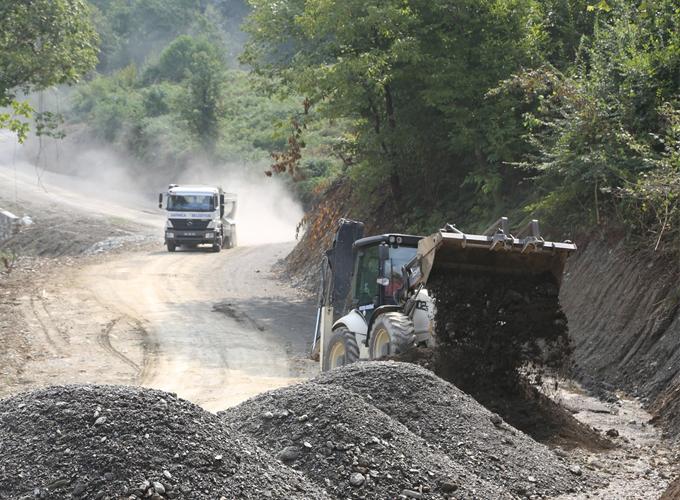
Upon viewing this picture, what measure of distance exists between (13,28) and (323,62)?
34.2ft

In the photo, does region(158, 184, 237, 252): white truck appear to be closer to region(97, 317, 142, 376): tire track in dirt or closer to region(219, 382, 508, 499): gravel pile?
region(97, 317, 142, 376): tire track in dirt

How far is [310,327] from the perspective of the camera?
985 inches

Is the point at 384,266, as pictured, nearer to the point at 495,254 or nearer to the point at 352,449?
the point at 495,254

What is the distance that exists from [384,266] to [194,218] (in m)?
26.8

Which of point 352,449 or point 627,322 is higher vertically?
point 627,322

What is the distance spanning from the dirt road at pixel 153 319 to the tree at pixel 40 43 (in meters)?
6.12

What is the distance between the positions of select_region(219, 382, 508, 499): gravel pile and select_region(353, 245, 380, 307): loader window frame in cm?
530

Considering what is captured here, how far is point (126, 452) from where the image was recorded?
8117 mm

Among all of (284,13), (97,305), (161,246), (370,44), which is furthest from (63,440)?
(161,246)

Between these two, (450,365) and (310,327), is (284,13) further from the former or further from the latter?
(450,365)

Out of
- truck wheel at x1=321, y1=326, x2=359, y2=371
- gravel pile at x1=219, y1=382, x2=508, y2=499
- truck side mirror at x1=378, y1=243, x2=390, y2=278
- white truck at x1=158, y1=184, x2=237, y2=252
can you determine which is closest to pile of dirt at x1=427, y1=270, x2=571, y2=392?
truck side mirror at x1=378, y1=243, x2=390, y2=278

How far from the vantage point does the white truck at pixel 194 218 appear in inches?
1633

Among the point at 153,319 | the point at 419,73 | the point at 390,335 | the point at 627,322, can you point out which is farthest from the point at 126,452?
the point at 419,73

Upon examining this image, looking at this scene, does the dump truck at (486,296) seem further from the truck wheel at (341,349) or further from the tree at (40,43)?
the tree at (40,43)
